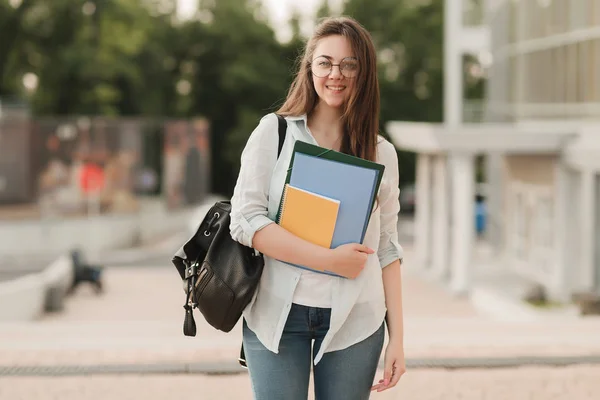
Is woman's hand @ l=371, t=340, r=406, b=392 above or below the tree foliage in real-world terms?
below

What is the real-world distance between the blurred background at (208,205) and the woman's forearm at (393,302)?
2.63 m

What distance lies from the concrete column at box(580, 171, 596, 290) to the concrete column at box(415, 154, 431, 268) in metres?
4.04

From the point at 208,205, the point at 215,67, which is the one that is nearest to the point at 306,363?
the point at 208,205

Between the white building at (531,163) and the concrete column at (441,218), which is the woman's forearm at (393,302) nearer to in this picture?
the white building at (531,163)

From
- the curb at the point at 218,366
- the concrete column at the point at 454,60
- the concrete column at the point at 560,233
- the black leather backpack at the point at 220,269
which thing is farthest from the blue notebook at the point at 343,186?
the concrete column at the point at 454,60

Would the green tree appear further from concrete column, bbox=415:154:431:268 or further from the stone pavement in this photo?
the stone pavement

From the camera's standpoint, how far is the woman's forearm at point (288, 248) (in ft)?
8.67

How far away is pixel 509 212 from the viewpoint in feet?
94.8

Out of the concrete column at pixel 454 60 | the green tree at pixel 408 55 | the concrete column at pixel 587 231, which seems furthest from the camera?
the green tree at pixel 408 55

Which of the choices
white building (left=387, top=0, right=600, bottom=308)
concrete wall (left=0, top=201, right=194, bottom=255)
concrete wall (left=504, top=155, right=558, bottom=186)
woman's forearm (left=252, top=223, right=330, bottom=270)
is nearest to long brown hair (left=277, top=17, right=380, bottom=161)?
woman's forearm (left=252, top=223, right=330, bottom=270)

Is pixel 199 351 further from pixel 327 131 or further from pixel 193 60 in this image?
pixel 193 60

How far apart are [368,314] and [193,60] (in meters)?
50.3

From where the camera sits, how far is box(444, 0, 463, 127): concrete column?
30.8 meters

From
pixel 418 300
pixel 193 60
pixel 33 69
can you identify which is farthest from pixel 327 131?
pixel 193 60
